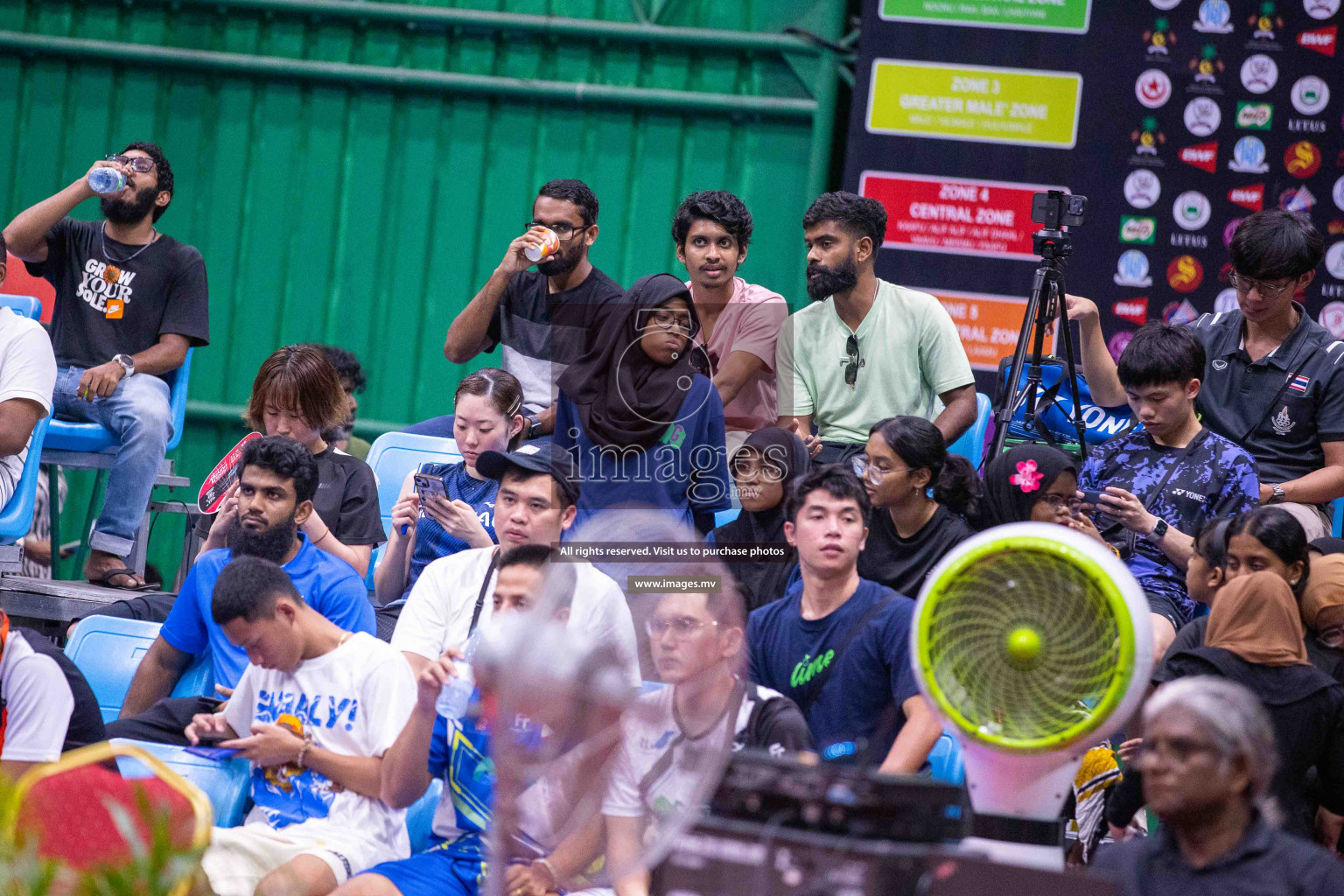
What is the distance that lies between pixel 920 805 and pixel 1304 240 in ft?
9.93

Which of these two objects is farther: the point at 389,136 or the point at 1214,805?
the point at 389,136

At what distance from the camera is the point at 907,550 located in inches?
148

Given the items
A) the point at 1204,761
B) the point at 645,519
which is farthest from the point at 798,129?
the point at 1204,761

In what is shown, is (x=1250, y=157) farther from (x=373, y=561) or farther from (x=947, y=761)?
(x=373, y=561)

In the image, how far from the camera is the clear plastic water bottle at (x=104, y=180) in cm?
479

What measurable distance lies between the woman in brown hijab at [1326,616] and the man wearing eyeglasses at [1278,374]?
57cm

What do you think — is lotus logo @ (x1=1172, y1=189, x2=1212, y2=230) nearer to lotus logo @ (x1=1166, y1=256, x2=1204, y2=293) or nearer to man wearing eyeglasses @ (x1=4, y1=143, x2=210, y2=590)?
lotus logo @ (x1=1166, y1=256, x2=1204, y2=293)

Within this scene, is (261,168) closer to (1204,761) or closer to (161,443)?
(161,443)

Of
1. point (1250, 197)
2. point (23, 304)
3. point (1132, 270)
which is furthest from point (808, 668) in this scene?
point (1250, 197)

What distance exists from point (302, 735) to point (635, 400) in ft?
3.56

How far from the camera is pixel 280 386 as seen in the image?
4.44 m

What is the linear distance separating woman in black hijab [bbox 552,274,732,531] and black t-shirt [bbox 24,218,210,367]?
252cm

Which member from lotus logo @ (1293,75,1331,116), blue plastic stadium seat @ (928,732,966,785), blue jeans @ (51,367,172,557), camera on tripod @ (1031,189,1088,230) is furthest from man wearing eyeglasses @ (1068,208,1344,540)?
blue jeans @ (51,367,172,557)

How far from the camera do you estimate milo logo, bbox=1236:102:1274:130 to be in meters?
5.80
